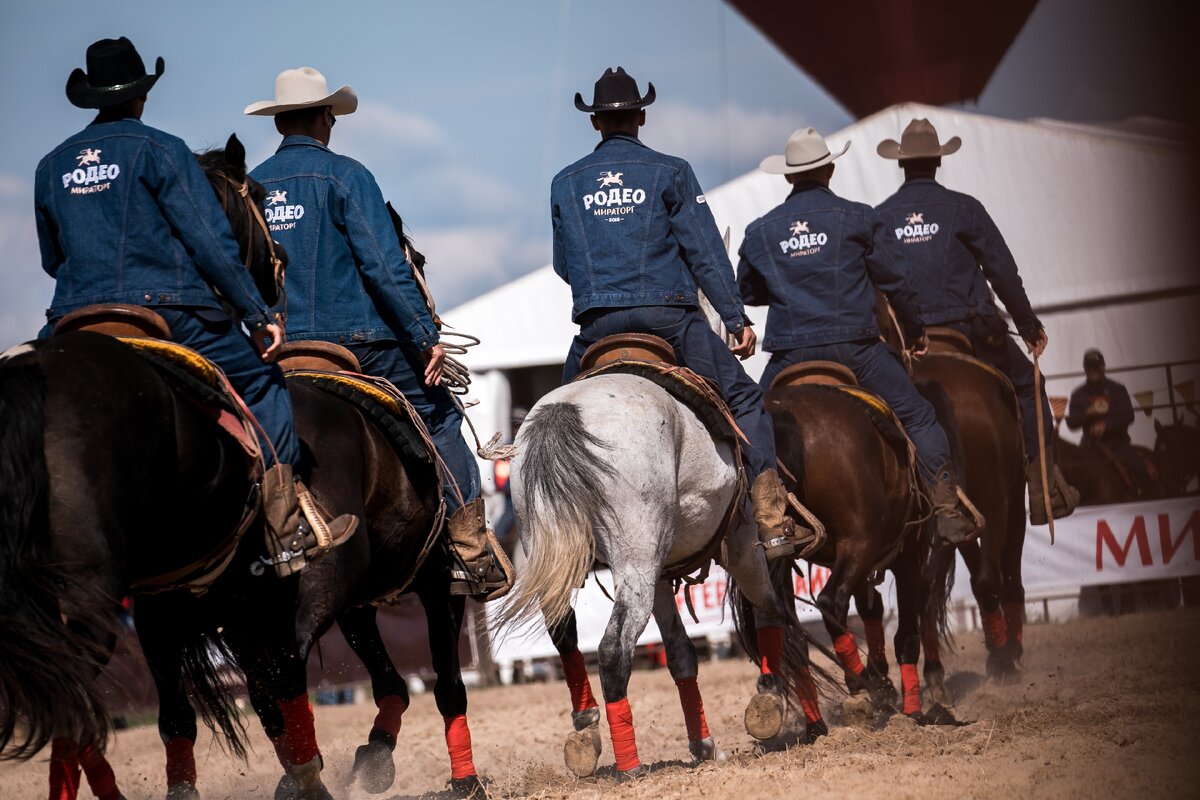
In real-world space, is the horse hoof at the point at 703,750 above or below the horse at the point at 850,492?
below

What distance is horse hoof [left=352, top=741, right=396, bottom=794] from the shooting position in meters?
6.34

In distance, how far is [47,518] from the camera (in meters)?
4.03

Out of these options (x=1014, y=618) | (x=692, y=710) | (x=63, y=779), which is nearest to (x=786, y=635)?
(x=692, y=710)

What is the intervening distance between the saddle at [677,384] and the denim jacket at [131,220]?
2087 millimetres

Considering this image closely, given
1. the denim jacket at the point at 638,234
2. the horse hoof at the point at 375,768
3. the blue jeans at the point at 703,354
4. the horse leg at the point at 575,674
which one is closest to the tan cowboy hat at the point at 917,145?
the denim jacket at the point at 638,234

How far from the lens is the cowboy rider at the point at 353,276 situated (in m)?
6.24

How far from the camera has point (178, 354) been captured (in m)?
4.64

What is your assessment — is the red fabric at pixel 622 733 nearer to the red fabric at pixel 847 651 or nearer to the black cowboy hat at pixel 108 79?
the red fabric at pixel 847 651

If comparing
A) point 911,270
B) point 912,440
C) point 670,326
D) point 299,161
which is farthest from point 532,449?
point 911,270

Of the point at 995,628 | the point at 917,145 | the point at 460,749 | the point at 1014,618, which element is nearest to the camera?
the point at 460,749

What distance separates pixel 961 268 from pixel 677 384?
4.21 meters

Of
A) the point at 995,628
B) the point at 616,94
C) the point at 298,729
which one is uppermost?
the point at 616,94

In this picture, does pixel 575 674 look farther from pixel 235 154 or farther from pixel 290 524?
pixel 235 154

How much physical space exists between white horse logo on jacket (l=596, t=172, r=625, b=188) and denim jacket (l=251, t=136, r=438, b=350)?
108cm
